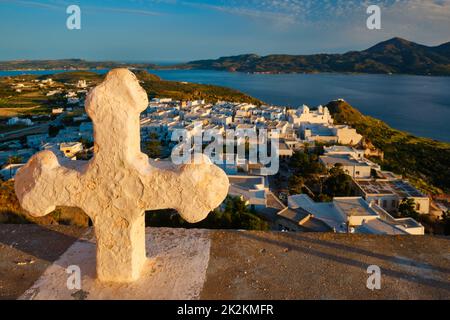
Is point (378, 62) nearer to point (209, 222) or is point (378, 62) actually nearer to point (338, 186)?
point (338, 186)

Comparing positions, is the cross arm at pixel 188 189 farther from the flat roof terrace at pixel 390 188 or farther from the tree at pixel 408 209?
the flat roof terrace at pixel 390 188

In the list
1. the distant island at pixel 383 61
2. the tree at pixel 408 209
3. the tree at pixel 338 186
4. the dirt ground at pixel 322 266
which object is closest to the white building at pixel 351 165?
the tree at pixel 338 186

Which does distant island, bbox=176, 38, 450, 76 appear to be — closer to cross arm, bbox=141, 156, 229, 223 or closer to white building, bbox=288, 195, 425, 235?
white building, bbox=288, 195, 425, 235

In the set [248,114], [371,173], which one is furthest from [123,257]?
[248,114]

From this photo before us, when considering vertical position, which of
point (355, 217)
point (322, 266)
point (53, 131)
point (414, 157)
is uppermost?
point (322, 266)

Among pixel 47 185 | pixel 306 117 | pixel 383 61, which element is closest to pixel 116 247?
pixel 47 185

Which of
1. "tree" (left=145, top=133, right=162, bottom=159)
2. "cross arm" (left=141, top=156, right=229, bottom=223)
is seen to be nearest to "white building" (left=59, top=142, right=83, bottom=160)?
"tree" (left=145, top=133, right=162, bottom=159)

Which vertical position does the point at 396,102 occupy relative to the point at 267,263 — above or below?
above
